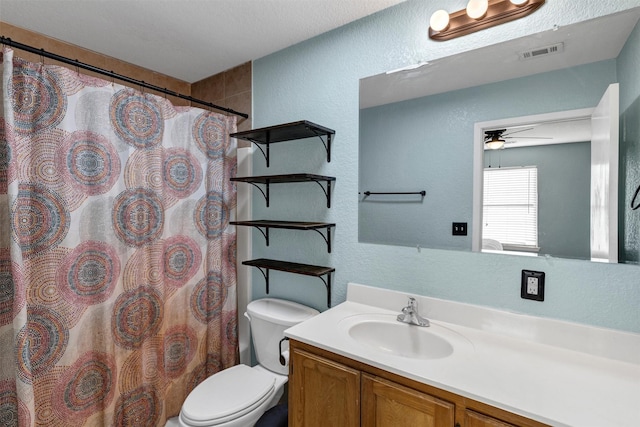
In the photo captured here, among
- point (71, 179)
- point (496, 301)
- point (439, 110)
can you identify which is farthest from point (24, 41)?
point (496, 301)

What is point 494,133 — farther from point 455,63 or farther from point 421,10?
point 421,10

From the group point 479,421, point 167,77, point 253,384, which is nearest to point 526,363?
point 479,421

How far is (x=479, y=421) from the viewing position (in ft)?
2.91

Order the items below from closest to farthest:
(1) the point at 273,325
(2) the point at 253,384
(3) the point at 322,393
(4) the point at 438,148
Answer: (3) the point at 322,393, (4) the point at 438,148, (2) the point at 253,384, (1) the point at 273,325

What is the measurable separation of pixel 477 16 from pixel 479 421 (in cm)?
147

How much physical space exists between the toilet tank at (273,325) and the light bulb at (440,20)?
152cm

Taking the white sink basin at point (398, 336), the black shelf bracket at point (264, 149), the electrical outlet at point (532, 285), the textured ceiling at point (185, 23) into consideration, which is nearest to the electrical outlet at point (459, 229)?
the electrical outlet at point (532, 285)

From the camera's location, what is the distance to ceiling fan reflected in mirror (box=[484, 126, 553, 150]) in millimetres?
1266

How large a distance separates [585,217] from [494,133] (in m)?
0.46

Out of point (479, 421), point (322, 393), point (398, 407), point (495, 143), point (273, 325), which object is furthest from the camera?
point (273, 325)

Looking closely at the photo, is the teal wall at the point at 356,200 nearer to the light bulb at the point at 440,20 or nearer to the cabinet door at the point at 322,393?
the light bulb at the point at 440,20

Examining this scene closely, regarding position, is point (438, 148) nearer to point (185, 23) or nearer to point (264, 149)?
point (264, 149)

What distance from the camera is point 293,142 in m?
1.91

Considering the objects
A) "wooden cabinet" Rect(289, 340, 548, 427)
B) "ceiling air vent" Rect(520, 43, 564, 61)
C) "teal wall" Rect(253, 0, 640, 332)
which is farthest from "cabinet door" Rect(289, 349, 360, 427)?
"ceiling air vent" Rect(520, 43, 564, 61)
